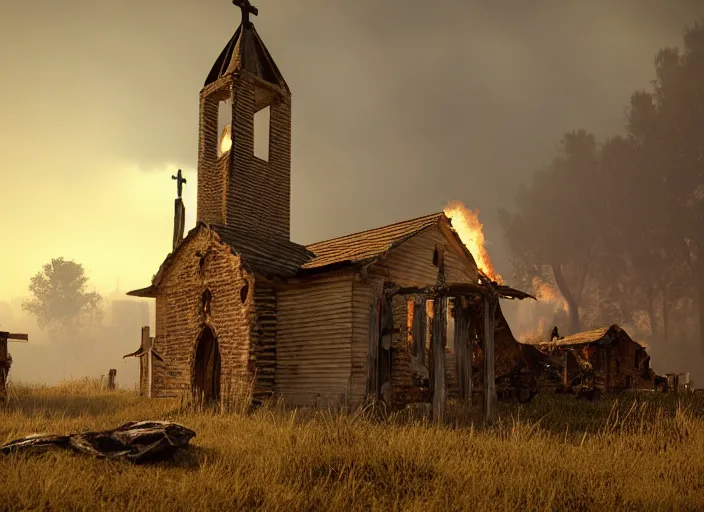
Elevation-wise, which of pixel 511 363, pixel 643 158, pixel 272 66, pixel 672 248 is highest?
pixel 643 158

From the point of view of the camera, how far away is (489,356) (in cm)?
1492

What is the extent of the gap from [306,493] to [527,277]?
5690 centimetres

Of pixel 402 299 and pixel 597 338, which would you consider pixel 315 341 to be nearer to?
pixel 402 299

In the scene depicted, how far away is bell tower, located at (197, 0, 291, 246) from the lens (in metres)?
23.0

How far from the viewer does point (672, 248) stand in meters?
52.3

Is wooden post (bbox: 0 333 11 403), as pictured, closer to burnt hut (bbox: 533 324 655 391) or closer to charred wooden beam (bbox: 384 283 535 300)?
charred wooden beam (bbox: 384 283 535 300)

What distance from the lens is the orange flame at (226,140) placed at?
2338 cm

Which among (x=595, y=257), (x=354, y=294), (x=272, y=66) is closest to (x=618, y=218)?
(x=595, y=257)

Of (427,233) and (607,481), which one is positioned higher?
(427,233)

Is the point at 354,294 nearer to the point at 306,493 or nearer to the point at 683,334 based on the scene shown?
the point at 306,493

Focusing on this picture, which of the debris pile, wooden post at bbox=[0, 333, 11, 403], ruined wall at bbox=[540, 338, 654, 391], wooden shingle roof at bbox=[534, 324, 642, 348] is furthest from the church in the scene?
the debris pile

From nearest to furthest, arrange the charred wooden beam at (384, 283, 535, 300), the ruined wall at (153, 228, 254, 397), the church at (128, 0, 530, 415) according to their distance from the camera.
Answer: the charred wooden beam at (384, 283, 535, 300), the church at (128, 0, 530, 415), the ruined wall at (153, 228, 254, 397)

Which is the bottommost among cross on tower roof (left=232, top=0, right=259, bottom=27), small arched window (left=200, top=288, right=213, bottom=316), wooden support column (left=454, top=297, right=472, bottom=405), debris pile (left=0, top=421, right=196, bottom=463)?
debris pile (left=0, top=421, right=196, bottom=463)

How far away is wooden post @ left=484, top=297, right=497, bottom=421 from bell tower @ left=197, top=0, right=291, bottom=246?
9.21 metres
